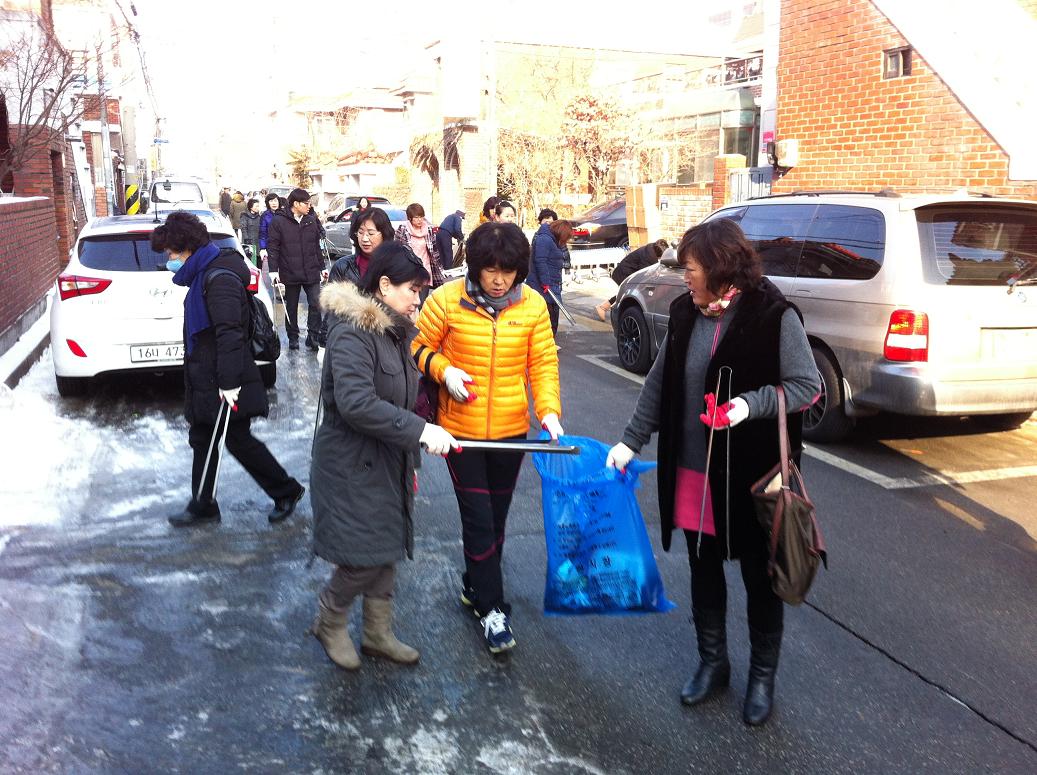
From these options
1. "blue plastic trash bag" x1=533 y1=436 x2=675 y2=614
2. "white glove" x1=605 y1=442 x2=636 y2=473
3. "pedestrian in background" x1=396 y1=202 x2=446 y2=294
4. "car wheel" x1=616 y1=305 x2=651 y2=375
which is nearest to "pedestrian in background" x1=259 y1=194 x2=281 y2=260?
"pedestrian in background" x1=396 y1=202 x2=446 y2=294

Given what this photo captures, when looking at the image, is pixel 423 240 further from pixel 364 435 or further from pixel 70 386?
pixel 364 435

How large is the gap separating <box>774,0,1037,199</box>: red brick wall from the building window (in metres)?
0.08

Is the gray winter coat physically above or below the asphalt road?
above

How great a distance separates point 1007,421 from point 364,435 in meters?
5.98

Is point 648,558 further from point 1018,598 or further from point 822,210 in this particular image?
point 822,210

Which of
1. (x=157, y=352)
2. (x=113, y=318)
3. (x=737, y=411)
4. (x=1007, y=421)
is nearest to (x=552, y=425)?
(x=737, y=411)

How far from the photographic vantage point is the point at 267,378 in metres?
8.92

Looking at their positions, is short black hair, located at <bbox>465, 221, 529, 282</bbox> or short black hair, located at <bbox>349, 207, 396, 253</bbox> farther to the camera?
short black hair, located at <bbox>349, 207, 396, 253</bbox>

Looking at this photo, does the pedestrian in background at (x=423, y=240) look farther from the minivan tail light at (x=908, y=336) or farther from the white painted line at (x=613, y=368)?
the minivan tail light at (x=908, y=336)

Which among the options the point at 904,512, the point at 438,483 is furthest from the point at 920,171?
the point at 438,483

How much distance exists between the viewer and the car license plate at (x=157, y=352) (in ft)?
26.6

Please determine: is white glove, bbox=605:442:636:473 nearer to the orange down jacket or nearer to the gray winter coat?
the orange down jacket

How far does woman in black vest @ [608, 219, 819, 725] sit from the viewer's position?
3152 mm

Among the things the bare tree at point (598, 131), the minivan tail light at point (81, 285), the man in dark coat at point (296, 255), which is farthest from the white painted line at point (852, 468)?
the bare tree at point (598, 131)
